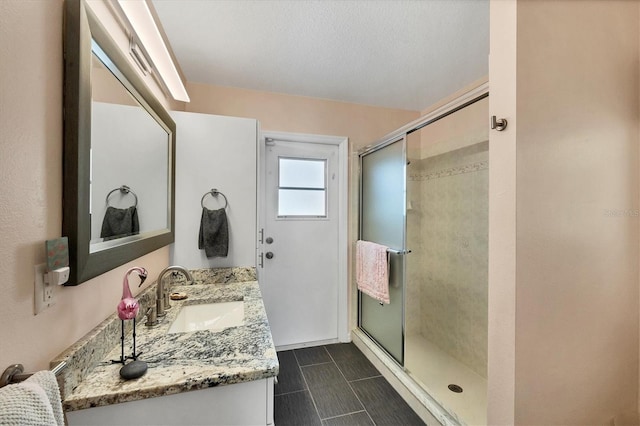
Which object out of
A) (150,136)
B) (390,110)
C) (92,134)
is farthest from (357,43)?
(92,134)

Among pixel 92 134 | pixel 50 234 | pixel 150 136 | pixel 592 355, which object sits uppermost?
pixel 150 136

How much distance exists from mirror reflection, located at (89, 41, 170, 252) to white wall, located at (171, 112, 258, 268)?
274mm

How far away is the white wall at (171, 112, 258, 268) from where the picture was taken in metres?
1.77

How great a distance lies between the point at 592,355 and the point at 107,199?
1.99 meters

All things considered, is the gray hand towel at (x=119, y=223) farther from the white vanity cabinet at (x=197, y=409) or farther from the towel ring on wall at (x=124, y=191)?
the white vanity cabinet at (x=197, y=409)

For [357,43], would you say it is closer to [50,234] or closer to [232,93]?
[232,93]

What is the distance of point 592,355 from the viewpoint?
1090mm

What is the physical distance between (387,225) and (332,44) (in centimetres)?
136

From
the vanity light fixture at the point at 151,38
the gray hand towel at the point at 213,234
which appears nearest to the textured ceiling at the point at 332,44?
the vanity light fixture at the point at 151,38

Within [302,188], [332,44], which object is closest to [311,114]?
[302,188]

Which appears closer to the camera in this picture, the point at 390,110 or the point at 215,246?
the point at 215,246

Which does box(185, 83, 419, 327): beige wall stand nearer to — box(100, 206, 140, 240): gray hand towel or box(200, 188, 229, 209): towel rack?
box(200, 188, 229, 209): towel rack

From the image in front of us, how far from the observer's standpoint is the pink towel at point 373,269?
82.1 inches

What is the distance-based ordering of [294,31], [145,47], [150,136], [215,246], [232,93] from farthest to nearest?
[232,93] < [215,246] < [294,31] < [150,136] < [145,47]
